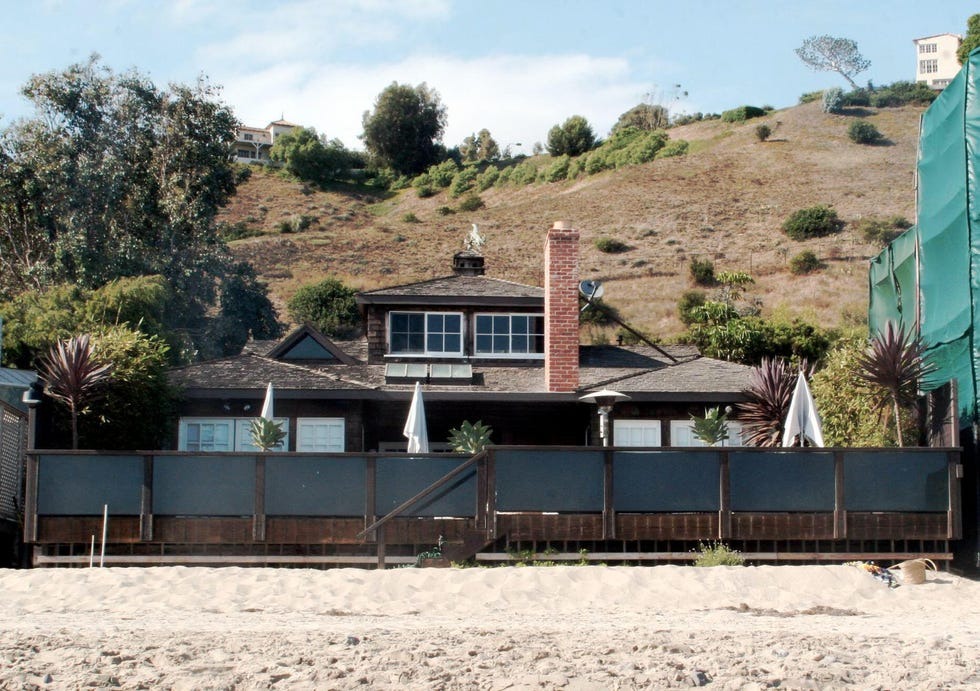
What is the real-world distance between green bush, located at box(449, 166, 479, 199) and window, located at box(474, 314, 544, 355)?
5994 centimetres

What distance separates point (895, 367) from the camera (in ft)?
62.8

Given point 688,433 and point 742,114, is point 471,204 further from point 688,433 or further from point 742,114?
point 688,433

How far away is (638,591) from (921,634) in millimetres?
3714

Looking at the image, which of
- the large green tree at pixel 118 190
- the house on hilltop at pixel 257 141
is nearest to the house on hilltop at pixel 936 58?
the house on hilltop at pixel 257 141

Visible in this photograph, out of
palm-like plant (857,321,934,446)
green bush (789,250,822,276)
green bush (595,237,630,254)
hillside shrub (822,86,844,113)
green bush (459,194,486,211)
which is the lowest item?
palm-like plant (857,321,934,446)

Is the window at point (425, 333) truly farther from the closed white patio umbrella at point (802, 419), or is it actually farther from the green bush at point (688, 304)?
the green bush at point (688, 304)

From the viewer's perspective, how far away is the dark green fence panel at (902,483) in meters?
18.5

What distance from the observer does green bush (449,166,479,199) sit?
86312 millimetres

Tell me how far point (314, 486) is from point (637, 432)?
7.75 metres

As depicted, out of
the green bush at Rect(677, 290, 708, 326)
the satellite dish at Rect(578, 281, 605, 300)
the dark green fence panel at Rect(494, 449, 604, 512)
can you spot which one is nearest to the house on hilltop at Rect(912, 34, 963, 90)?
the green bush at Rect(677, 290, 708, 326)

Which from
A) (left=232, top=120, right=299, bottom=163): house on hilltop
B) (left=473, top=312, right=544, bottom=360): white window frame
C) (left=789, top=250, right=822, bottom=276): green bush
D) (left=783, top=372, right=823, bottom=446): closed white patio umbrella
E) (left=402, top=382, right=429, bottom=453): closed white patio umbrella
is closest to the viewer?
(left=783, top=372, right=823, bottom=446): closed white patio umbrella

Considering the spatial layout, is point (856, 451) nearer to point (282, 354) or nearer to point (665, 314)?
point (282, 354)

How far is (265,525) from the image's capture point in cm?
1845

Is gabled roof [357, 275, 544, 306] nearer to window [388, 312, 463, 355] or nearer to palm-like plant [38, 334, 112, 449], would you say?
window [388, 312, 463, 355]
